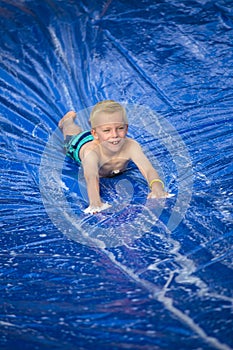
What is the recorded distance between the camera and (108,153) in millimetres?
2443

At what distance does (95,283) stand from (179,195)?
0.72m

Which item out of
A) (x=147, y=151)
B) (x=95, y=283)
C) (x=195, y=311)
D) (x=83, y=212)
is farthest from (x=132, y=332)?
(x=147, y=151)

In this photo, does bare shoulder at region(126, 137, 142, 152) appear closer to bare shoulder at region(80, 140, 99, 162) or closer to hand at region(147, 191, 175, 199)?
bare shoulder at region(80, 140, 99, 162)

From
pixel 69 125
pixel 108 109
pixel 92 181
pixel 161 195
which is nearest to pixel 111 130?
pixel 108 109

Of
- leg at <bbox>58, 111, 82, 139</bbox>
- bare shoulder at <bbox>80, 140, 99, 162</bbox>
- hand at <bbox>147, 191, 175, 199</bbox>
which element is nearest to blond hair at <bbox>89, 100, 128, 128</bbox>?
bare shoulder at <bbox>80, 140, 99, 162</bbox>

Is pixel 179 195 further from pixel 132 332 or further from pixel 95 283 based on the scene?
pixel 132 332

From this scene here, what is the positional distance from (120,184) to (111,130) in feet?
0.79

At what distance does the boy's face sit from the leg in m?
0.47

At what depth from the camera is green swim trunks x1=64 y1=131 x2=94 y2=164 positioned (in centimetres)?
261

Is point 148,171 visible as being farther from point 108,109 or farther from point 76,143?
point 76,143

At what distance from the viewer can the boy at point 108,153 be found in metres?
2.27

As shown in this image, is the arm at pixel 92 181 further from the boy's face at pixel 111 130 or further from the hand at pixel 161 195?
the hand at pixel 161 195

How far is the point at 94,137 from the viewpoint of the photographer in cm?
246

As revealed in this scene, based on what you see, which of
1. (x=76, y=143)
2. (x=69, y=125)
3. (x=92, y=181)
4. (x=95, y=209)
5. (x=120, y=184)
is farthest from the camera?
(x=69, y=125)
